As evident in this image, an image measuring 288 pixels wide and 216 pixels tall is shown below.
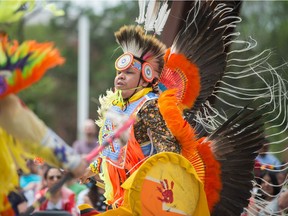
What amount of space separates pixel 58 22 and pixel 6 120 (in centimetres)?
2728

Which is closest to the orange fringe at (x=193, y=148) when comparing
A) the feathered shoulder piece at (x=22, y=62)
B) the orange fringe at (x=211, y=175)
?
the orange fringe at (x=211, y=175)

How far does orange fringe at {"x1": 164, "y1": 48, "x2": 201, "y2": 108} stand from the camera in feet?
20.5

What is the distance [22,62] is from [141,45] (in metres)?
1.68

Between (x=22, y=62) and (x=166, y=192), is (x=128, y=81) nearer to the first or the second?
(x=166, y=192)

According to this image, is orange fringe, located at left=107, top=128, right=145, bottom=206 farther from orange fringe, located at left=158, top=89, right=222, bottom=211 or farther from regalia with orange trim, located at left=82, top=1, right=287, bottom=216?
orange fringe, located at left=158, top=89, right=222, bottom=211

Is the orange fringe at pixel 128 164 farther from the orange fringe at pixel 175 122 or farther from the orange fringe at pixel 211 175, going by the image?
the orange fringe at pixel 211 175

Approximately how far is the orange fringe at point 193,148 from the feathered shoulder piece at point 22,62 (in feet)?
4.31

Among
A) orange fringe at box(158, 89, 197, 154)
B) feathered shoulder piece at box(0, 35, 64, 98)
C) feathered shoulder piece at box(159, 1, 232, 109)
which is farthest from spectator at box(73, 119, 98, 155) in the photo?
feathered shoulder piece at box(0, 35, 64, 98)

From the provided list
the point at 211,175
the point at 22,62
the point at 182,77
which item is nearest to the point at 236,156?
the point at 211,175

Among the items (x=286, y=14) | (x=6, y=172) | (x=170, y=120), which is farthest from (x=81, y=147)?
(x=6, y=172)

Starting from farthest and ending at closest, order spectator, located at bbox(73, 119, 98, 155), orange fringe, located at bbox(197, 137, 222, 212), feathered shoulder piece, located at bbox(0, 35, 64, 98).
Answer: spectator, located at bbox(73, 119, 98, 155), orange fringe, located at bbox(197, 137, 222, 212), feathered shoulder piece, located at bbox(0, 35, 64, 98)

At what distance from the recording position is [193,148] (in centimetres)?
595

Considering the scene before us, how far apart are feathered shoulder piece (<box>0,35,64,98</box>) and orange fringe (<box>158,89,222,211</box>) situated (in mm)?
1314

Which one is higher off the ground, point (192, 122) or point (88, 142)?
point (192, 122)
